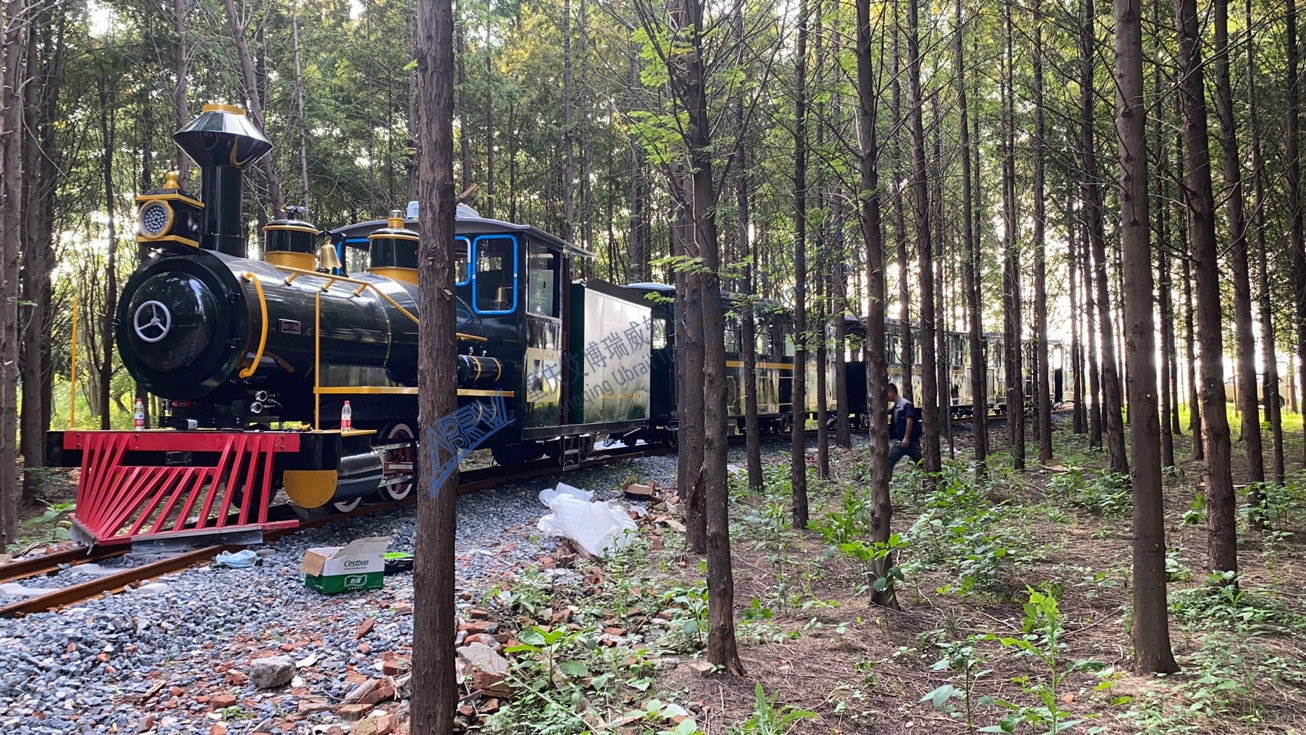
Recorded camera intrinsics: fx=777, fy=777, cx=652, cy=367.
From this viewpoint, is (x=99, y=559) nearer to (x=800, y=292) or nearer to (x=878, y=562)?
(x=878, y=562)

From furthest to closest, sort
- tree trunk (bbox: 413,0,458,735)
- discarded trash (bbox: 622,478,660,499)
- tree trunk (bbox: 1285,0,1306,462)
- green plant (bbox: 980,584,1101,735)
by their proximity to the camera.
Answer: discarded trash (bbox: 622,478,660,499)
tree trunk (bbox: 1285,0,1306,462)
tree trunk (bbox: 413,0,458,735)
green plant (bbox: 980,584,1101,735)

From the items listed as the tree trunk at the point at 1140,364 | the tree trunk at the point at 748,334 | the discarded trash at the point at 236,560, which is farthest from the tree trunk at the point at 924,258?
the discarded trash at the point at 236,560

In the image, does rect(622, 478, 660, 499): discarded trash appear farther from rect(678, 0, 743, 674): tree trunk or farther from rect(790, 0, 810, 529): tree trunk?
rect(678, 0, 743, 674): tree trunk

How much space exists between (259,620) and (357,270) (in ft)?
20.7

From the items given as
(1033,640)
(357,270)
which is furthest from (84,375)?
(1033,640)

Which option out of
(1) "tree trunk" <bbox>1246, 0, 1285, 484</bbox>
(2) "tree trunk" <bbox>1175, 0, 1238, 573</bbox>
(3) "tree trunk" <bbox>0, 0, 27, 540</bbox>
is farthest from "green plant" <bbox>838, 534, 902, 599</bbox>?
(3) "tree trunk" <bbox>0, 0, 27, 540</bbox>

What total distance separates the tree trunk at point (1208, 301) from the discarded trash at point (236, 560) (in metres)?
6.53

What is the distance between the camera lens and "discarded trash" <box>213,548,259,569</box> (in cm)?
564

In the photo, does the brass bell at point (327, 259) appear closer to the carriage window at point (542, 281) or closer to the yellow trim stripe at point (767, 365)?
the carriage window at point (542, 281)

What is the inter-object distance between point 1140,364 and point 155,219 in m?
7.43

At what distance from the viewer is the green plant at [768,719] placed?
301 cm

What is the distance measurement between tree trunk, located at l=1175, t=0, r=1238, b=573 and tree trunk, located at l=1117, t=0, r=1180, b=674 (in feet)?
4.98

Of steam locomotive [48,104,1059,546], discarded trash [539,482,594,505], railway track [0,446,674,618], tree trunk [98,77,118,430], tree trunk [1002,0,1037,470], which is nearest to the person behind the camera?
railway track [0,446,674,618]

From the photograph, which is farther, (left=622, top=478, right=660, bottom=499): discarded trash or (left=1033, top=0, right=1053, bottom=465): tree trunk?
(left=1033, top=0, right=1053, bottom=465): tree trunk
